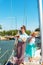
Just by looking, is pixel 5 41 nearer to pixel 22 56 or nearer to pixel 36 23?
pixel 22 56

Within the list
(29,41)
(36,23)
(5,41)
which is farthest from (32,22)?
(5,41)

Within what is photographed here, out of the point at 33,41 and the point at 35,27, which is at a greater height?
the point at 35,27

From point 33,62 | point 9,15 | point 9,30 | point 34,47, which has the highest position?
point 9,15

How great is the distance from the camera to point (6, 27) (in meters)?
2.07

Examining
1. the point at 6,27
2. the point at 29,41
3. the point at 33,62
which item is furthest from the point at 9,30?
the point at 33,62

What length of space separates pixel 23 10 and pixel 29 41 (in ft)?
0.99

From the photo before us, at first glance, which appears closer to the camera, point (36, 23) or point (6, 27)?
point (36, 23)

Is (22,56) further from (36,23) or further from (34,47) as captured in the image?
(36,23)

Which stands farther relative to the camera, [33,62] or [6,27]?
[6,27]

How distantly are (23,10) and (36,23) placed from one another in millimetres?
181

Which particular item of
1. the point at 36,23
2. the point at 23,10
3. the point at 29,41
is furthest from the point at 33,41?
the point at 23,10

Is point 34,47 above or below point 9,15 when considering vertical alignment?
below

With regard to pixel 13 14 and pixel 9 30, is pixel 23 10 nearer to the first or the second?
pixel 13 14

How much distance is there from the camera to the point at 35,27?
1.94m
